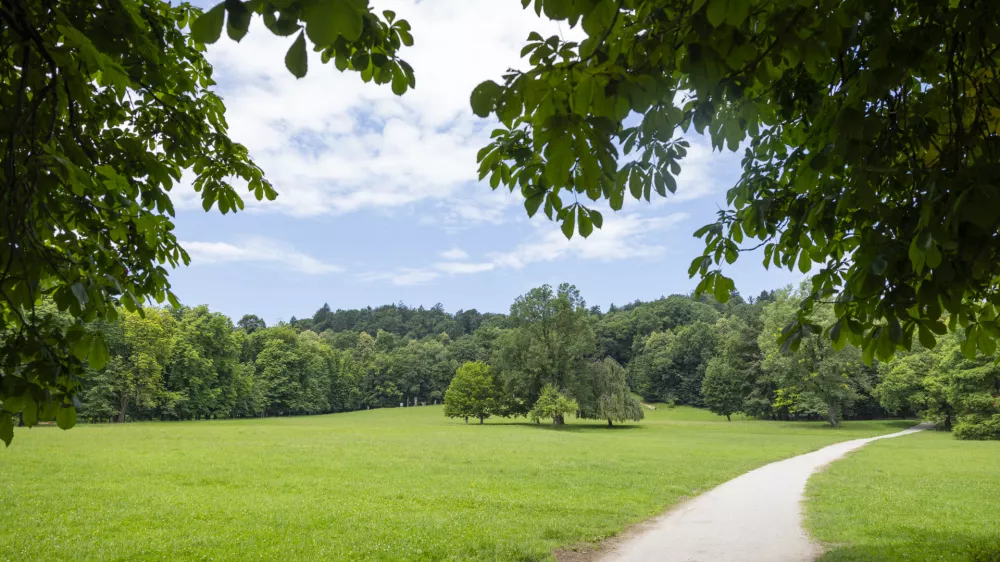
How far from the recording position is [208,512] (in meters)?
10.6

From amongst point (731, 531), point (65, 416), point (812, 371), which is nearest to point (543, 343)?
point (812, 371)

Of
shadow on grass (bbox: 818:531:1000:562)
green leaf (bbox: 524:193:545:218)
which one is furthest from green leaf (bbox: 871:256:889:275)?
shadow on grass (bbox: 818:531:1000:562)

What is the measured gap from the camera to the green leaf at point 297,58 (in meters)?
1.39

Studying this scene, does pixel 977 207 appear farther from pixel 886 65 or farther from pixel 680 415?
pixel 680 415

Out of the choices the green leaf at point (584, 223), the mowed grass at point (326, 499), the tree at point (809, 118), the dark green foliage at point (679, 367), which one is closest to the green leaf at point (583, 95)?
the tree at point (809, 118)

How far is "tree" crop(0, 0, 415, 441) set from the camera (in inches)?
89.4

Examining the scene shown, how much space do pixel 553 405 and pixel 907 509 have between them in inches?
1380

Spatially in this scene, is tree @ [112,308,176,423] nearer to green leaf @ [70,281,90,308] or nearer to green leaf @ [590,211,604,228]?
green leaf @ [70,281,90,308]

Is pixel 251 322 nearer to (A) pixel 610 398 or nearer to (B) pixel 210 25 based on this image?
(A) pixel 610 398

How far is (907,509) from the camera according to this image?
11445 mm

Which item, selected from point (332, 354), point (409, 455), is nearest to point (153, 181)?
point (409, 455)

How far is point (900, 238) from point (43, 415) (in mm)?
4107

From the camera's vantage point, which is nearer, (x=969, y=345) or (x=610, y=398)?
(x=969, y=345)

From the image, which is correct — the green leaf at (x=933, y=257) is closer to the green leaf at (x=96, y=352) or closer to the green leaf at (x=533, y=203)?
the green leaf at (x=533, y=203)
